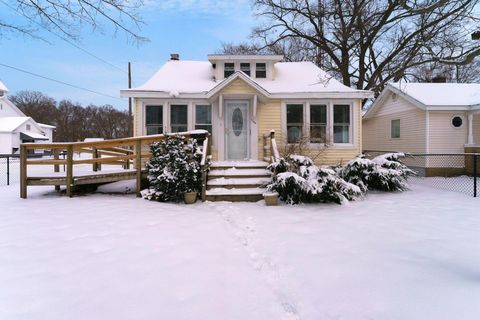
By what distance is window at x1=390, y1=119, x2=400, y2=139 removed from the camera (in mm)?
14609

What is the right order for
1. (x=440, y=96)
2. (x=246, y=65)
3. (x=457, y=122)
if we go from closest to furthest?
(x=246, y=65)
(x=457, y=122)
(x=440, y=96)

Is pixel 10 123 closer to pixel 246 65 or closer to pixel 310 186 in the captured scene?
pixel 246 65

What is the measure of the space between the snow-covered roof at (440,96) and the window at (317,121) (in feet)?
11.3

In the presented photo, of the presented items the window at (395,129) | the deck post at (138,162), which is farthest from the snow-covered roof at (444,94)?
the deck post at (138,162)

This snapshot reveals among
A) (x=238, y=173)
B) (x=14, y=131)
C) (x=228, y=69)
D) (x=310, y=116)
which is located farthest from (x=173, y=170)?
(x=14, y=131)

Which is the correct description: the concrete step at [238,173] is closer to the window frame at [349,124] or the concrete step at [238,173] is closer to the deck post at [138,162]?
the deck post at [138,162]

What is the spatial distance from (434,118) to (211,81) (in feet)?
31.9

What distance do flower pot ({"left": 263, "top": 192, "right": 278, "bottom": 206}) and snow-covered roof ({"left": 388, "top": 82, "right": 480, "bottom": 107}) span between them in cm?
850

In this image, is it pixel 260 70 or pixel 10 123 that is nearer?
pixel 260 70

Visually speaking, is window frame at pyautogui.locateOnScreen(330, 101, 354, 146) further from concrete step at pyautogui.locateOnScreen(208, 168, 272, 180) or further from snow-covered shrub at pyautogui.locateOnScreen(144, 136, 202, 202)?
snow-covered shrub at pyautogui.locateOnScreen(144, 136, 202, 202)

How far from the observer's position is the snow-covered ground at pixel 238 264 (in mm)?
2482

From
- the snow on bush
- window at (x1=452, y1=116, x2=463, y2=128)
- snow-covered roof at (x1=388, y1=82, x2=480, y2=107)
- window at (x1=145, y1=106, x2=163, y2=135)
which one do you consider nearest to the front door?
window at (x1=145, y1=106, x2=163, y2=135)

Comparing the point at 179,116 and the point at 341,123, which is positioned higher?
the point at 179,116

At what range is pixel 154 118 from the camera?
423 inches
